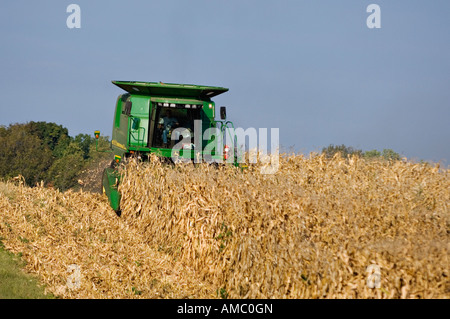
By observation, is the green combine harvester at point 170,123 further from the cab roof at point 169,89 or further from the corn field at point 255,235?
the corn field at point 255,235

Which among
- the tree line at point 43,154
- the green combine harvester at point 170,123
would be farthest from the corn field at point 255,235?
the tree line at point 43,154

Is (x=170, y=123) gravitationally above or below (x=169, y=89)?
below

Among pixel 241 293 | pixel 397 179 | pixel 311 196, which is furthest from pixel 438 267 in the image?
pixel 397 179

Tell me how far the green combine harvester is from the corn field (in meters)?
1.40

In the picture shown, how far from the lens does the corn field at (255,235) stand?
5.92m

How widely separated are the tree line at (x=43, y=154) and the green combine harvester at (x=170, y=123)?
41.2 metres

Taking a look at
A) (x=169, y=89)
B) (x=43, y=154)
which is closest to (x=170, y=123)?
(x=169, y=89)

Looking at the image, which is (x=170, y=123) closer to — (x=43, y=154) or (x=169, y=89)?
(x=169, y=89)

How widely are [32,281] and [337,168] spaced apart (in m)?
5.71

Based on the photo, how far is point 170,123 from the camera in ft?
48.9

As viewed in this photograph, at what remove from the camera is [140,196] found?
12.2m

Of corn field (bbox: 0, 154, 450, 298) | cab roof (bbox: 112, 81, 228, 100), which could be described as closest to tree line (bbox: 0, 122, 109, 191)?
cab roof (bbox: 112, 81, 228, 100)

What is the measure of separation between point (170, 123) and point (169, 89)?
2.85ft

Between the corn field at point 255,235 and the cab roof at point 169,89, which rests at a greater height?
the cab roof at point 169,89
